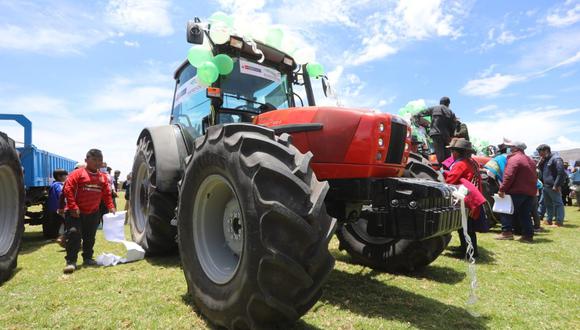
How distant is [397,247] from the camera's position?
14.2 feet

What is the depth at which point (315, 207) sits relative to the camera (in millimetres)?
2395

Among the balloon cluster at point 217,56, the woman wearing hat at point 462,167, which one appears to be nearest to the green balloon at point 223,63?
the balloon cluster at point 217,56

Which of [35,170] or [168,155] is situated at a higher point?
[168,155]

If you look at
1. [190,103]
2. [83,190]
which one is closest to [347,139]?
[190,103]

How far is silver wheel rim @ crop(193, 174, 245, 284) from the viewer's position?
315 centimetres

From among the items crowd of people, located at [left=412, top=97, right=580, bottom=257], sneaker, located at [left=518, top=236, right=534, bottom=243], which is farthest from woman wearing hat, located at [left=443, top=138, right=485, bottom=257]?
sneaker, located at [left=518, top=236, right=534, bottom=243]

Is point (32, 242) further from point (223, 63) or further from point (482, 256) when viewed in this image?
point (482, 256)

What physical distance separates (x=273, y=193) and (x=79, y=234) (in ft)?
12.9

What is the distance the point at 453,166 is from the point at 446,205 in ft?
6.35

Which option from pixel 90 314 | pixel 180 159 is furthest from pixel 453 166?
pixel 90 314

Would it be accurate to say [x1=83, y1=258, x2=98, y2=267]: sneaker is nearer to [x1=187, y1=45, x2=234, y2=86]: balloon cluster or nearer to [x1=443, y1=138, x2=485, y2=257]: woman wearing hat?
[x1=187, y1=45, x2=234, y2=86]: balloon cluster

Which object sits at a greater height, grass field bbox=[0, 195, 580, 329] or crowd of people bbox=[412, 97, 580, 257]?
crowd of people bbox=[412, 97, 580, 257]

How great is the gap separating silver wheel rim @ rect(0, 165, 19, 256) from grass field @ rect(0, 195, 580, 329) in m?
0.52

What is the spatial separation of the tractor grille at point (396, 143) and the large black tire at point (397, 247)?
0.97m
